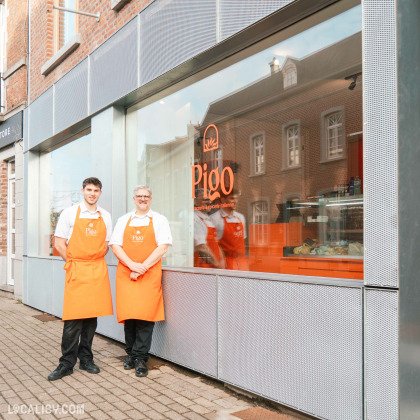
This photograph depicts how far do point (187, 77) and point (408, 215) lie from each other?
348cm

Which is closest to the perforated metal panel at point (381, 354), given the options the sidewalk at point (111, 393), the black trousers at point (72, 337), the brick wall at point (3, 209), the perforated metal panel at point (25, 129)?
the sidewalk at point (111, 393)

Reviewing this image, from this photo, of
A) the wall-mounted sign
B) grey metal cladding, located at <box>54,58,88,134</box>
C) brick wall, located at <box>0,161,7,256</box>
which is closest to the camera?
grey metal cladding, located at <box>54,58,88,134</box>

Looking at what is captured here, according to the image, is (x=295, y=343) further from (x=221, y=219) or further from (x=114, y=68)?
(x=114, y=68)

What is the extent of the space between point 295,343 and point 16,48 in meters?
10.4

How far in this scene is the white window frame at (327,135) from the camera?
4164 mm

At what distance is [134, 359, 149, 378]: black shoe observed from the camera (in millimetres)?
5026

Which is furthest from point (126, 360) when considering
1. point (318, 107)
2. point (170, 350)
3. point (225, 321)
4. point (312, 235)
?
point (318, 107)

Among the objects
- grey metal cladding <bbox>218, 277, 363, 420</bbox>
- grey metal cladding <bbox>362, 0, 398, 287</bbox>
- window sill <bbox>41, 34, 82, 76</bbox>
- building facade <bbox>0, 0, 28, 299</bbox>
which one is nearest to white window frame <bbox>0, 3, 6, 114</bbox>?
building facade <bbox>0, 0, 28, 299</bbox>

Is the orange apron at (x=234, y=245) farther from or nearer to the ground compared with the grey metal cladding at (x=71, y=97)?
nearer to the ground

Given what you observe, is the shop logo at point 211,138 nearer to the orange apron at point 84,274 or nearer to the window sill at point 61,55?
the orange apron at point 84,274

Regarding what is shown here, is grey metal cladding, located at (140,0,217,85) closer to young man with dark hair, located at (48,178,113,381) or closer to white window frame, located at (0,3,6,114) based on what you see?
young man with dark hair, located at (48,178,113,381)

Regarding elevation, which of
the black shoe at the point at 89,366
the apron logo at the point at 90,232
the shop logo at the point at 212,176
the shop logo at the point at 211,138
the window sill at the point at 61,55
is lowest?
the black shoe at the point at 89,366

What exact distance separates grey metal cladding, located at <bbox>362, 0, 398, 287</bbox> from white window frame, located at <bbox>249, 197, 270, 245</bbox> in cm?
162

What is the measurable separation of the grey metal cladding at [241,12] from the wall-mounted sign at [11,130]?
7067mm
